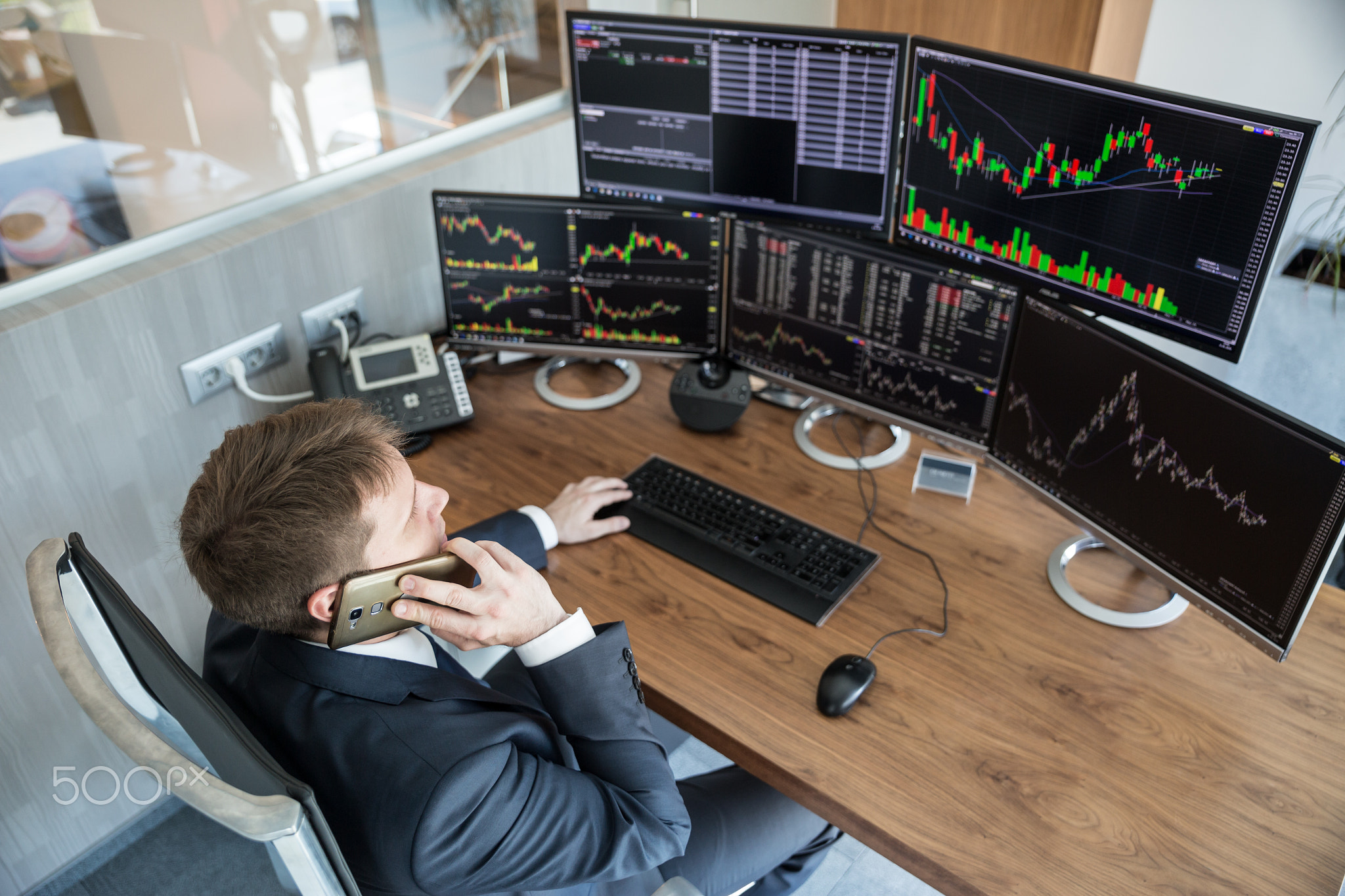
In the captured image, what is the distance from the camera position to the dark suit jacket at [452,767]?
3.26 feet

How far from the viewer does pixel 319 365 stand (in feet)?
6.40

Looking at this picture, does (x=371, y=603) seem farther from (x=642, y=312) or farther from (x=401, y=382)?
(x=642, y=312)

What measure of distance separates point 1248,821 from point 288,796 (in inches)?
45.0

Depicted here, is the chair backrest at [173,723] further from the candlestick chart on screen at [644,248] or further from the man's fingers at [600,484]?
the candlestick chart on screen at [644,248]

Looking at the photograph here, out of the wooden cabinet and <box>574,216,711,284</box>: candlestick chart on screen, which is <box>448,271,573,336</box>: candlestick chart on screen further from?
the wooden cabinet

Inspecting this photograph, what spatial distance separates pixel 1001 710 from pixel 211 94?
2.09m

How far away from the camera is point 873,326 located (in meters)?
1.77

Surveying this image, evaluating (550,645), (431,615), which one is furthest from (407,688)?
(550,645)

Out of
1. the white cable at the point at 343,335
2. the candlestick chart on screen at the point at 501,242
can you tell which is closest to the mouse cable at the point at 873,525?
the candlestick chart on screen at the point at 501,242

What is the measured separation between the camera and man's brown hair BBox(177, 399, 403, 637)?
3.30 feet

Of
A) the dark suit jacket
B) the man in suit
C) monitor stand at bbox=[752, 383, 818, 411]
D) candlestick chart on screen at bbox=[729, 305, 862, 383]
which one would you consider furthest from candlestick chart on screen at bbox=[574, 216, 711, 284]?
the dark suit jacket

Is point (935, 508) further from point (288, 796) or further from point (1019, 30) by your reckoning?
point (1019, 30)

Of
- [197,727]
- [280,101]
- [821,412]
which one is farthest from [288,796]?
[280,101]

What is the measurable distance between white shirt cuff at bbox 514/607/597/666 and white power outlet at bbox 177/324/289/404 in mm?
1040
